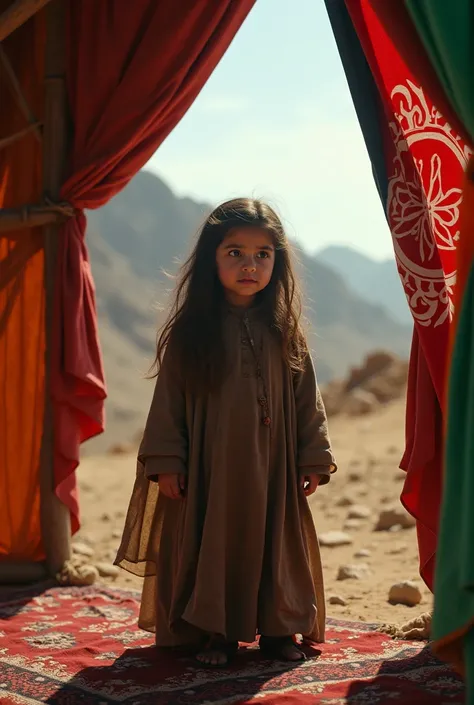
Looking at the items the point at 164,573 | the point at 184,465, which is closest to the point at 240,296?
the point at 184,465

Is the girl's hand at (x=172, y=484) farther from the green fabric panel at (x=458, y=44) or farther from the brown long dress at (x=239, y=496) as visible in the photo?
the green fabric panel at (x=458, y=44)

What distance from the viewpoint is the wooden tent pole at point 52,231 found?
467cm

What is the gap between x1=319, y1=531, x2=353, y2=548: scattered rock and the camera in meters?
6.17

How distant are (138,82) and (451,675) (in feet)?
10.0

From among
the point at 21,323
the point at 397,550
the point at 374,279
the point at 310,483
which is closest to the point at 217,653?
the point at 310,483

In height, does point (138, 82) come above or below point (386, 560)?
above

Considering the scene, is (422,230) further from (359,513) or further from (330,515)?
(330,515)

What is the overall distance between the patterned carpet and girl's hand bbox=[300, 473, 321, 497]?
1.96 ft

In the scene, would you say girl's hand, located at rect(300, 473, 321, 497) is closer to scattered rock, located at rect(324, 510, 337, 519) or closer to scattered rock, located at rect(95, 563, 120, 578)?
scattered rock, located at rect(95, 563, 120, 578)

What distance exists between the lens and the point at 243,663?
3189 millimetres

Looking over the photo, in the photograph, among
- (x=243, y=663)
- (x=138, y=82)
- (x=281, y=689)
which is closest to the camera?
(x=281, y=689)

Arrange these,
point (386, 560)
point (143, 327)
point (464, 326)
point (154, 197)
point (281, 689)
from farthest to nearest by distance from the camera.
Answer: point (154, 197)
point (143, 327)
point (386, 560)
point (281, 689)
point (464, 326)

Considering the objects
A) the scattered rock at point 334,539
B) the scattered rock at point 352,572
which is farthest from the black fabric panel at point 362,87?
the scattered rock at point 334,539

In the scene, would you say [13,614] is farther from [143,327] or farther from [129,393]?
[143,327]
